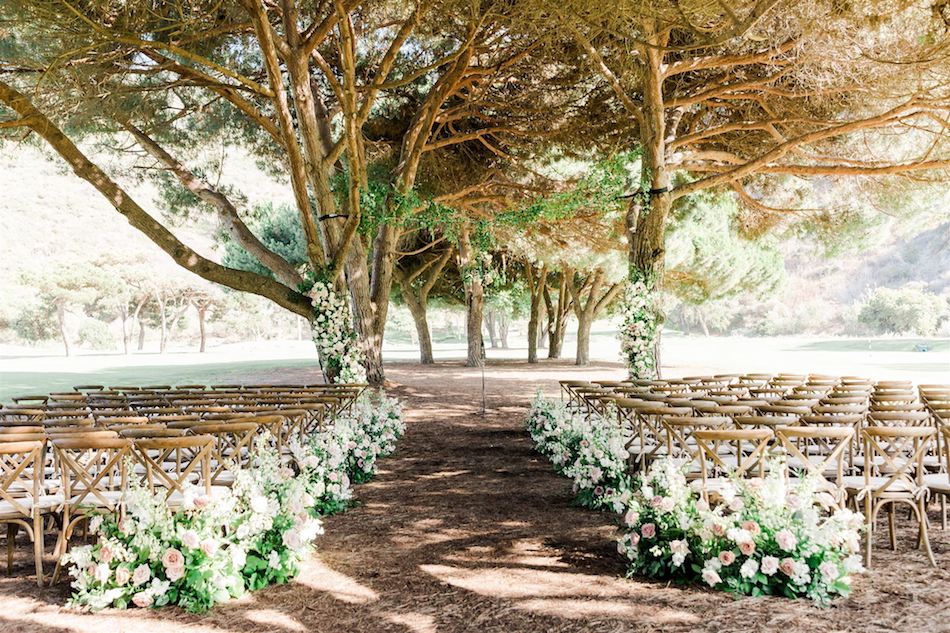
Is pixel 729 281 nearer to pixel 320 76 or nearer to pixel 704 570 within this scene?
pixel 320 76

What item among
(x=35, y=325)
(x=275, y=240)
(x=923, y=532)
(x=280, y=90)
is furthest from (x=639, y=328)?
(x=35, y=325)

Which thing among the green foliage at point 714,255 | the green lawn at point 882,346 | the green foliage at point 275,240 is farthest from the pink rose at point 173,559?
the green lawn at point 882,346

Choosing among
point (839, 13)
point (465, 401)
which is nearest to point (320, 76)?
point (465, 401)

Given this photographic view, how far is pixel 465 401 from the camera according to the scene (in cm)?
1377

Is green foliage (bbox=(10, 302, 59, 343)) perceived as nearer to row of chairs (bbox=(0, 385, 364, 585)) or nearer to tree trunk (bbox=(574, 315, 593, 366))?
tree trunk (bbox=(574, 315, 593, 366))

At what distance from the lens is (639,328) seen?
10.9 meters

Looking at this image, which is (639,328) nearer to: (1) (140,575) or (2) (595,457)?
(2) (595,457)

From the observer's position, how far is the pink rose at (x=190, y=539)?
12.1 ft

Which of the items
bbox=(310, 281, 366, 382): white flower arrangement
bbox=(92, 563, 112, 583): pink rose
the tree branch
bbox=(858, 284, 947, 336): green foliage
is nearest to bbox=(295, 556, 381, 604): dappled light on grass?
bbox=(92, 563, 112, 583): pink rose

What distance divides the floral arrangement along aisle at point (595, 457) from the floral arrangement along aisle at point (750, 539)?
330 mm

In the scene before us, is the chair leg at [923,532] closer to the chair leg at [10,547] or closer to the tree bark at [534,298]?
the chair leg at [10,547]

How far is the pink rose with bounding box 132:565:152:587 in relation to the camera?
146 inches

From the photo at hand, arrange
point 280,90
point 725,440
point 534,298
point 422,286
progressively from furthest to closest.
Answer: point 534,298 → point 422,286 → point 280,90 → point 725,440

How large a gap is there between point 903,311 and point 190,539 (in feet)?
178
